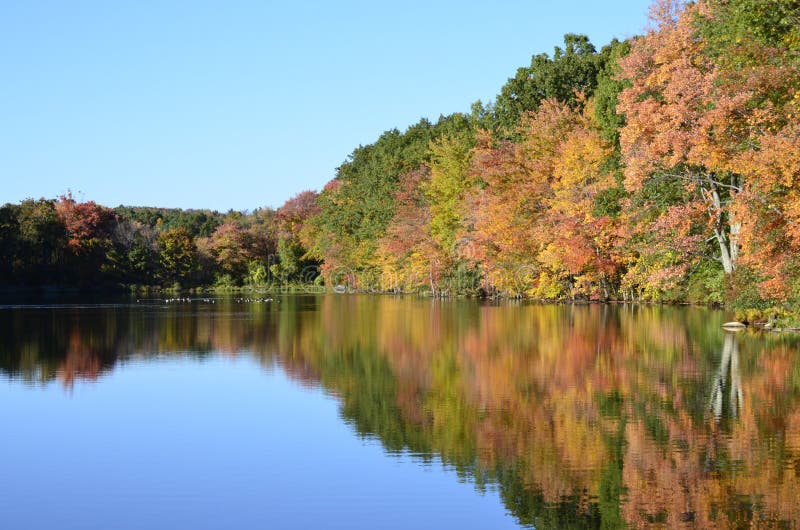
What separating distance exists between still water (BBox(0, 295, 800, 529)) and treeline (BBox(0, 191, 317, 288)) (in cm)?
6006

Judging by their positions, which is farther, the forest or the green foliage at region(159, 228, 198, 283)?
the green foliage at region(159, 228, 198, 283)

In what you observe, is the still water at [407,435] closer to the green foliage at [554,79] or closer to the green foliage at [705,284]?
the green foliage at [705,284]

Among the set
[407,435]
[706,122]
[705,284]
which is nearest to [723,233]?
[706,122]

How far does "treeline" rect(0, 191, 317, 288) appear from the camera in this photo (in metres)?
82.6

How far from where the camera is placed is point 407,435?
12.9 m

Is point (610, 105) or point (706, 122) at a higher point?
point (610, 105)

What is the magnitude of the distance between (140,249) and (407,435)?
84.1 meters

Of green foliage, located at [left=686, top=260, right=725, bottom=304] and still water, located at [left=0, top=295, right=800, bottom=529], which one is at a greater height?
green foliage, located at [left=686, top=260, right=725, bottom=304]

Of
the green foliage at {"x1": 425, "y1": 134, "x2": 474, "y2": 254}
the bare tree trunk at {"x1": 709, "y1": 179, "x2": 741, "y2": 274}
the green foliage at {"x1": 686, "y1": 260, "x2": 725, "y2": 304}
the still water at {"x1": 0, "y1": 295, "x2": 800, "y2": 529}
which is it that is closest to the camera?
the still water at {"x1": 0, "y1": 295, "x2": 800, "y2": 529}

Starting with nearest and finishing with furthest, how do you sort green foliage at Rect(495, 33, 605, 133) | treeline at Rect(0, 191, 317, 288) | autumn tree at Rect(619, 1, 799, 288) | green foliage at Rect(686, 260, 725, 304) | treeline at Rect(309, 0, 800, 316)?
autumn tree at Rect(619, 1, 799, 288) → treeline at Rect(309, 0, 800, 316) → green foliage at Rect(686, 260, 725, 304) → green foliage at Rect(495, 33, 605, 133) → treeline at Rect(0, 191, 317, 288)

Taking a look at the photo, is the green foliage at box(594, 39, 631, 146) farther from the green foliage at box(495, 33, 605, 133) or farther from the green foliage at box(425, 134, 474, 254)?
the green foliage at box(425, 134, 474, 254)

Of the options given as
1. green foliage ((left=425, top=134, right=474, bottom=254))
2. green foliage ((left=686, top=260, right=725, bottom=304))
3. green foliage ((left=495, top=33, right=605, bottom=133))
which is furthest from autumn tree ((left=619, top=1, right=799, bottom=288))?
green foliage ((left=425, top=134, right=474, bottom=254))

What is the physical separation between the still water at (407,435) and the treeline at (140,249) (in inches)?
2365

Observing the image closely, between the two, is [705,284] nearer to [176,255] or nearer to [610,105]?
[610,105]
